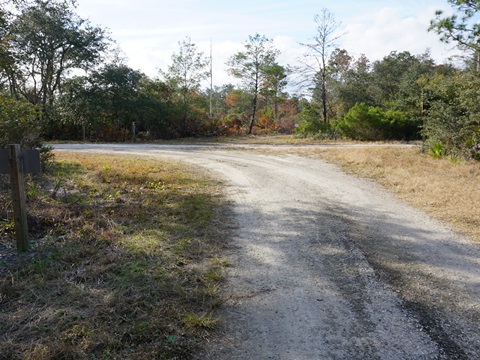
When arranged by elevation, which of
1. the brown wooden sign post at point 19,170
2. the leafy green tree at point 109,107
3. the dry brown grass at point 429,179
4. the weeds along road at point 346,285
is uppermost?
the leafy green tree at point 109,107

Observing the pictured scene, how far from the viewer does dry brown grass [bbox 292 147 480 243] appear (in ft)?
18.9

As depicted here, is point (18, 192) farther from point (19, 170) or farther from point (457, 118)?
point (457, 118)

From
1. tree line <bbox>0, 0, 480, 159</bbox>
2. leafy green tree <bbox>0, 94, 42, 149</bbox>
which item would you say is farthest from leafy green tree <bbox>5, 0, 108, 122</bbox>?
leafy green tree <bbox>0, 94, 42, 149</bbox>

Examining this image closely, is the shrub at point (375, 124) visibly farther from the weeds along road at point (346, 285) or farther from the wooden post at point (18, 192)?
the wooden post at point (18, 192)

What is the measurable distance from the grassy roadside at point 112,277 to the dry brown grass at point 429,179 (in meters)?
3.56

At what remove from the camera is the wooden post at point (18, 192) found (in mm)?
3904

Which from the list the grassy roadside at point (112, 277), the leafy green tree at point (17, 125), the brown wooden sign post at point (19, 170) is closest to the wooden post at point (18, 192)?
the brown wooden sign post at point (19, 170)

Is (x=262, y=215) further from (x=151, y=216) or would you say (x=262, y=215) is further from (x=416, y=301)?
(x=416, y=301)

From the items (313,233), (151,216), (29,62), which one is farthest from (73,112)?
(313,233)

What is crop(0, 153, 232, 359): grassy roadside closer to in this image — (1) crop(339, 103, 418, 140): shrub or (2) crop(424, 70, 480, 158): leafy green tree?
(2) crop(424, 70, 480, 158): leafy green tree

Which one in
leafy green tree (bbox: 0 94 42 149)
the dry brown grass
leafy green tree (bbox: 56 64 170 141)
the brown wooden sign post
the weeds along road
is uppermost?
leafy green tree (bbox: 56 64 170 141)

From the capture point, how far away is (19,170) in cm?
394

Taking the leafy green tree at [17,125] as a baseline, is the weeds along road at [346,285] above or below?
below

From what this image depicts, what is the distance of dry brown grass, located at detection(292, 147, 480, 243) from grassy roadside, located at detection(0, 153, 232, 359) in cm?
356
